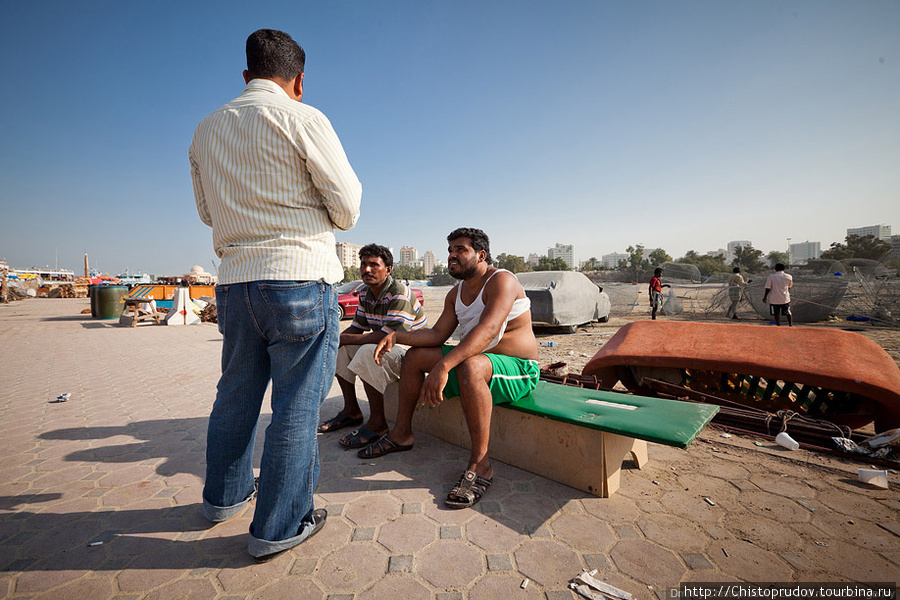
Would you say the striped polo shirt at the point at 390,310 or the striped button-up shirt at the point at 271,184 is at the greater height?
the striped button-up shirt at the point at 271,184

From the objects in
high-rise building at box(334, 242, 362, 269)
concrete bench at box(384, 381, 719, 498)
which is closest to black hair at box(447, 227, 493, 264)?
concrete bench at box(384, 381, 719, 498)

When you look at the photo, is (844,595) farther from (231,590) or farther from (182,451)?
(182,451)

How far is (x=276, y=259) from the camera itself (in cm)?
160

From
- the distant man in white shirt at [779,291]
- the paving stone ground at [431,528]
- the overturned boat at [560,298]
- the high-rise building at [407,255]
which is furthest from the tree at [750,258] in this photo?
the high-rise building at [407,255]

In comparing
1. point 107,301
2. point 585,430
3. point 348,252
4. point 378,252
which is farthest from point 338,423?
point 348,252

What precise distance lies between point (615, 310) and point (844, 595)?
49.7 ft

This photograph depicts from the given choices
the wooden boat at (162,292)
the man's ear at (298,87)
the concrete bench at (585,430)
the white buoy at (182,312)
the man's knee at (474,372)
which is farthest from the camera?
the wooden boat at (162,292)

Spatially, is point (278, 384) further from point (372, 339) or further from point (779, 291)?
point (779, 291)

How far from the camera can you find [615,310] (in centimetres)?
1574

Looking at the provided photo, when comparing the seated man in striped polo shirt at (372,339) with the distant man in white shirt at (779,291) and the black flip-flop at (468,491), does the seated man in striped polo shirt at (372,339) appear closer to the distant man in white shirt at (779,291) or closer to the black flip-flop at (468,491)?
the black flip-flop at (468,491)

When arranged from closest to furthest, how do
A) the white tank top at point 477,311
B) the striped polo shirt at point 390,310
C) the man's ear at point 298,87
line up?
the man's ear at point 298,87 → the white tank top at point 477,311 → the striped polo shirt at point 390,310

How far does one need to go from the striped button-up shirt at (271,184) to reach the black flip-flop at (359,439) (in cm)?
185

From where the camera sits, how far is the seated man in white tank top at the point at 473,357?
7.73 ft

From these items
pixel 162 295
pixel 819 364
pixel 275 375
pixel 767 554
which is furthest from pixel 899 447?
pixel 162 295
